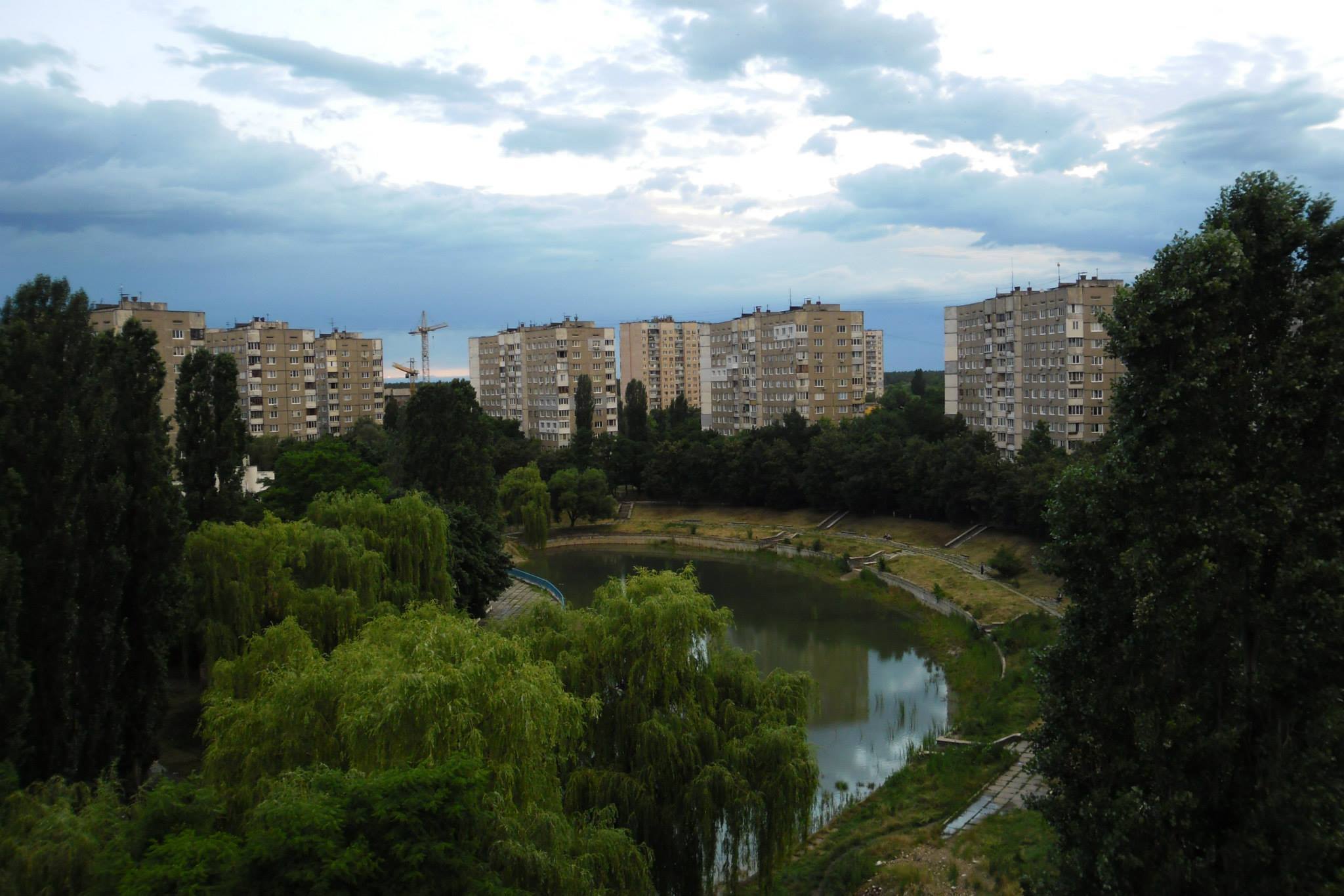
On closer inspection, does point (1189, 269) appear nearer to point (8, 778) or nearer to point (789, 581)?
point (8, 778)

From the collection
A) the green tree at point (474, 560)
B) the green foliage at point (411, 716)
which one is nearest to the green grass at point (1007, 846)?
the green foliage at point (411, 716)

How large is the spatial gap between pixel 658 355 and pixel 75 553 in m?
90.8

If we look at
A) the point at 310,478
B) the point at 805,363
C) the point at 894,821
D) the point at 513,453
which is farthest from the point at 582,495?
the point at 894,821

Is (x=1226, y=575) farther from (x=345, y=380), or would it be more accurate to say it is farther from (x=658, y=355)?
(x=658, y=355)

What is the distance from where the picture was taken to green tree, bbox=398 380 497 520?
1420 inches

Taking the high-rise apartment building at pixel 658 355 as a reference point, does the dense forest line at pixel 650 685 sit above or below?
below

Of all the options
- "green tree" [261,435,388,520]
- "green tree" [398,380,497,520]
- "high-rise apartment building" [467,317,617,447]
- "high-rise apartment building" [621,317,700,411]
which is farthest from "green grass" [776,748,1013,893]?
"high-rise apartment building" [621,317,700,411]

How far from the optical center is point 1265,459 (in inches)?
337

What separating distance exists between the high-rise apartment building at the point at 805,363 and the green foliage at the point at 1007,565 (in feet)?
84.2

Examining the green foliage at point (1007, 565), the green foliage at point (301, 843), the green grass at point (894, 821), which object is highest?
the green foliage at point (301, 843)

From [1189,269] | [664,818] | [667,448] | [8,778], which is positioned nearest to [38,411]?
[8,778]

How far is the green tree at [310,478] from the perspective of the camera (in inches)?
1299

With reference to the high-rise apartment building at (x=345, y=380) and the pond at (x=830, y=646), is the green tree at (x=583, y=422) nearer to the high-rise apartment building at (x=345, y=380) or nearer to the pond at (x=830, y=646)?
the pond at (x=830, y=646)

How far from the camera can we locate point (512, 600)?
35.3 m
